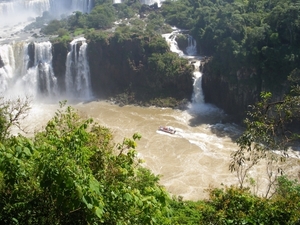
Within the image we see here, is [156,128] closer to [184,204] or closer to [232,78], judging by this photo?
[232,78]

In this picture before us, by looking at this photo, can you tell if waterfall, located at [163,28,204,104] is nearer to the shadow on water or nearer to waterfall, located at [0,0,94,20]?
the shadow on water

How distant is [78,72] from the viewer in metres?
35.4

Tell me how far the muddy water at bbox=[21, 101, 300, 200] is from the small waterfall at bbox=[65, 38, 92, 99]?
250 centimetres

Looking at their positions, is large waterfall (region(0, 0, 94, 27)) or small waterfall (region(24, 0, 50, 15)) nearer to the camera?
large waterfall (region(0, 0, 94, 27))

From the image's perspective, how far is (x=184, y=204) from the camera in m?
16.0

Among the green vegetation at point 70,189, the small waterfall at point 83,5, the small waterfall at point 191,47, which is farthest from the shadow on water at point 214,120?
the small waterfall at point 83,5

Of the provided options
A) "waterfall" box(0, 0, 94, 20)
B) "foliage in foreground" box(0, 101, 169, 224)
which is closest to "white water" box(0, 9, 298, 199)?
"foliage in foreground" box(0, 101, 169, 224)

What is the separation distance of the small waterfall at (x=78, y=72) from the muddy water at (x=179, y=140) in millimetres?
2499

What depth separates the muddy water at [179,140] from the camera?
68.1ft

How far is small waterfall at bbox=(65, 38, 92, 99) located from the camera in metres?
34.8

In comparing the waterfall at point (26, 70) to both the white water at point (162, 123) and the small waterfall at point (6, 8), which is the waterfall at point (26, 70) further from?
the small waterfall at point (6, 8)

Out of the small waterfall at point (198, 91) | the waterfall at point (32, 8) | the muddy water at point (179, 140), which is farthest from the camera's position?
the waterfall at point (32, 8)

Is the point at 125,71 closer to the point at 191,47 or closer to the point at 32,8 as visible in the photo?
the point at 191,47

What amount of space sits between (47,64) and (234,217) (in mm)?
31063
